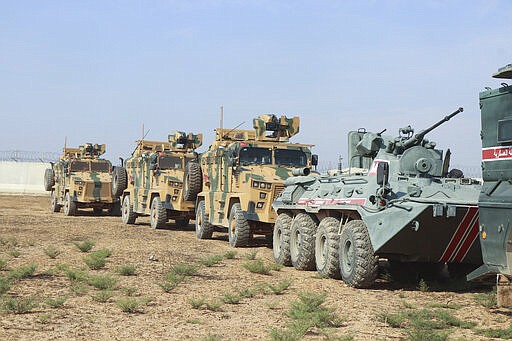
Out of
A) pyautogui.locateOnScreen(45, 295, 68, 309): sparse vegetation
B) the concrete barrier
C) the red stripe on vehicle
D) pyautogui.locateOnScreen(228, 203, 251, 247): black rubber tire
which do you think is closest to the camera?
pyautogui.locateOnScreen(45, 295, 68, 309): sparse vegetation

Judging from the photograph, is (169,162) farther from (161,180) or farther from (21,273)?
(21,273)

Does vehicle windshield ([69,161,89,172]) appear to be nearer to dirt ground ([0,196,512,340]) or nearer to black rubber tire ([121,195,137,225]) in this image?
black rubber tire ([121,195,137,225])

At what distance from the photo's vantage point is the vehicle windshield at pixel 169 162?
76.2ft

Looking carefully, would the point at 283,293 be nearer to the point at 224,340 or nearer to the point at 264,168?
the point at 224,340

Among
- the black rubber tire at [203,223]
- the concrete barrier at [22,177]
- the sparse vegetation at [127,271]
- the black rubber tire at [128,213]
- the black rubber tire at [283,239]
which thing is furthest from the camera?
the concrete barrier at [22,177]

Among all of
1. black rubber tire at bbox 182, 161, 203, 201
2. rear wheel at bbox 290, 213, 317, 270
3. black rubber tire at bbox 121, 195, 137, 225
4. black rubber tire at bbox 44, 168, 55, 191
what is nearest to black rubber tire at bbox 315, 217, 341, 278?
rear wheel at bbox 290, 213, 317, 270

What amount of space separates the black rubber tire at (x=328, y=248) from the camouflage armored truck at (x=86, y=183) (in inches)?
687

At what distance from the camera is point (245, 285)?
10.5 meters

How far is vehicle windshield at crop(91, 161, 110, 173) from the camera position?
29.1 metres

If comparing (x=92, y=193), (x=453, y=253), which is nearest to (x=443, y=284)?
(x=453, y=253)

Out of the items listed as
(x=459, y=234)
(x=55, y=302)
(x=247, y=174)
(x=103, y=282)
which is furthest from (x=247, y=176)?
(x=55, y=302)

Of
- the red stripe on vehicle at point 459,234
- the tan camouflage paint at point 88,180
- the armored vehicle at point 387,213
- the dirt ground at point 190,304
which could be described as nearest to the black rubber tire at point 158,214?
the tan camouflage paint at point 88,180

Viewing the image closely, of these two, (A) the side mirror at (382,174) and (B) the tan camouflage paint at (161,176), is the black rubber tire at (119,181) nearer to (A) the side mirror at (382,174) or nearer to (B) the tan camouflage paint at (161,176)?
(B) the tan camouflage paint at (161,176)

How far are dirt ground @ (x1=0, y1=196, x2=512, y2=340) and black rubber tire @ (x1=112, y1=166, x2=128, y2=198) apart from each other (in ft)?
38.4
